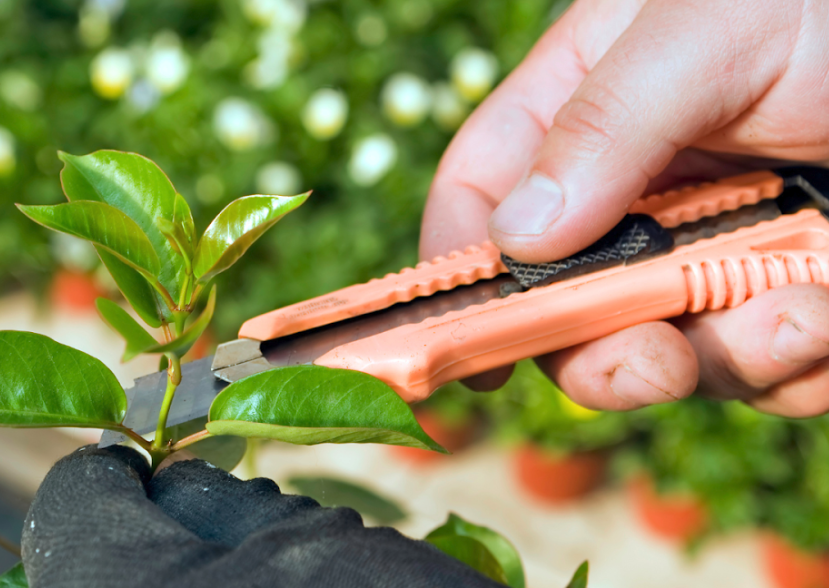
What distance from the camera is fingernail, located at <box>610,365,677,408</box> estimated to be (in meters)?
0.68

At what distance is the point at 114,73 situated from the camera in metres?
1.47

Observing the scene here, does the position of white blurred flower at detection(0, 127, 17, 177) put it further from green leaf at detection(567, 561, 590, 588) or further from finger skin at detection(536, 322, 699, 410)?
green leaf at detection(567, 561, 590, 588)

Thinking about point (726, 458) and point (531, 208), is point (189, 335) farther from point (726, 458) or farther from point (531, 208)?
point (726, 458)

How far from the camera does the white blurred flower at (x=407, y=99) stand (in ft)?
4.44

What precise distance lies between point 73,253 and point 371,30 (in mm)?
830

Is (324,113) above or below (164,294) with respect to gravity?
above

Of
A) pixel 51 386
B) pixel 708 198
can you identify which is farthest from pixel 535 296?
pixel 51 386

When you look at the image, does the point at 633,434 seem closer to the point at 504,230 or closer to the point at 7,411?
the point at 504,230

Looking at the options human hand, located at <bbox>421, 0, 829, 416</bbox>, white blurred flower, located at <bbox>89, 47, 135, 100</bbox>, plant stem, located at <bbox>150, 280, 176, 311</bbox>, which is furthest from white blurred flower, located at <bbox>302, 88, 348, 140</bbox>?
Answer: plant stem, located at <bbox>150, 280, 176, 311</bbox>

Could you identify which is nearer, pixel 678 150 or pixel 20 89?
pixel 678 150

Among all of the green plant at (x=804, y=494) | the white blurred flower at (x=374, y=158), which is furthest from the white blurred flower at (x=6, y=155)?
the green plant at (x=804, y=494)

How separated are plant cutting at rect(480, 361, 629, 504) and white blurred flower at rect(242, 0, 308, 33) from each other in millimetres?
862

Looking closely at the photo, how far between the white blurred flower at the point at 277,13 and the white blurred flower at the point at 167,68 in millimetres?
172

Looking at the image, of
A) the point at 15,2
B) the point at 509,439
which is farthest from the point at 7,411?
the point at 15,2
